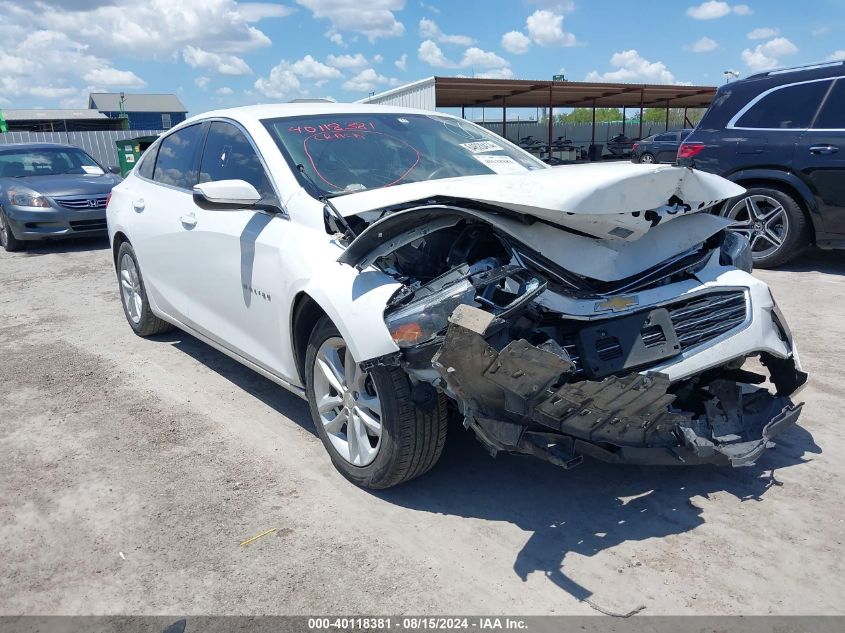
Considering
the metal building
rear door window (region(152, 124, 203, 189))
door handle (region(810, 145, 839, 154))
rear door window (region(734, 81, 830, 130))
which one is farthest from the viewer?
the metal building

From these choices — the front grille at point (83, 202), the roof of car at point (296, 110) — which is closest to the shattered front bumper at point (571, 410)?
the roof of car at point (296, 110)

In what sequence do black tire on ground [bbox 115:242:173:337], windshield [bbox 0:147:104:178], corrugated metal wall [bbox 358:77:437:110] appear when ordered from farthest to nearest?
1. corrugated metal wall [bbox 358:77:437:110]
2. windshield [bbox 0:147:104:178]
3. black tire on ground [bbox 115:242:173:337]

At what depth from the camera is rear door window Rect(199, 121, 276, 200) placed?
3934 millimetres

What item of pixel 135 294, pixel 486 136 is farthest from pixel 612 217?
pixel 135 294

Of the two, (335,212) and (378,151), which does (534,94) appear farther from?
(335,212)

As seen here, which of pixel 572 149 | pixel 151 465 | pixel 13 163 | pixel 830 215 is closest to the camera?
pixel 151 465

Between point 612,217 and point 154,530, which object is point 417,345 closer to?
point 612,217

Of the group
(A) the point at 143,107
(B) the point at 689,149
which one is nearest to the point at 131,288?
(B) the point at 689,149

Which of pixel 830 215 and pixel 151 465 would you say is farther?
pixel 830 215

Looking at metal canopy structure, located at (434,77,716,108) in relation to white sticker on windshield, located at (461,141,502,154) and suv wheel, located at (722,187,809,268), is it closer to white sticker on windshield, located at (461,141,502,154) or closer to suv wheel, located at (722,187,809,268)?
suv wheel, located at (722,187,809,268)

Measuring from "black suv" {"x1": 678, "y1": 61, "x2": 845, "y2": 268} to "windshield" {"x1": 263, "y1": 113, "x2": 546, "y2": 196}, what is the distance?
3.51m

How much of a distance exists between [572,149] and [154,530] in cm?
3632

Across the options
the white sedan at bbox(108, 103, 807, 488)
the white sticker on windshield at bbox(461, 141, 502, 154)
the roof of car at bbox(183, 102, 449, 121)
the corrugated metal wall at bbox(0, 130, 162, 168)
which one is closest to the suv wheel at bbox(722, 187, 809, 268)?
the white sticker on windshield at bbox(461, 141, 502, 154)

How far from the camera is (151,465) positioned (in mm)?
3760
